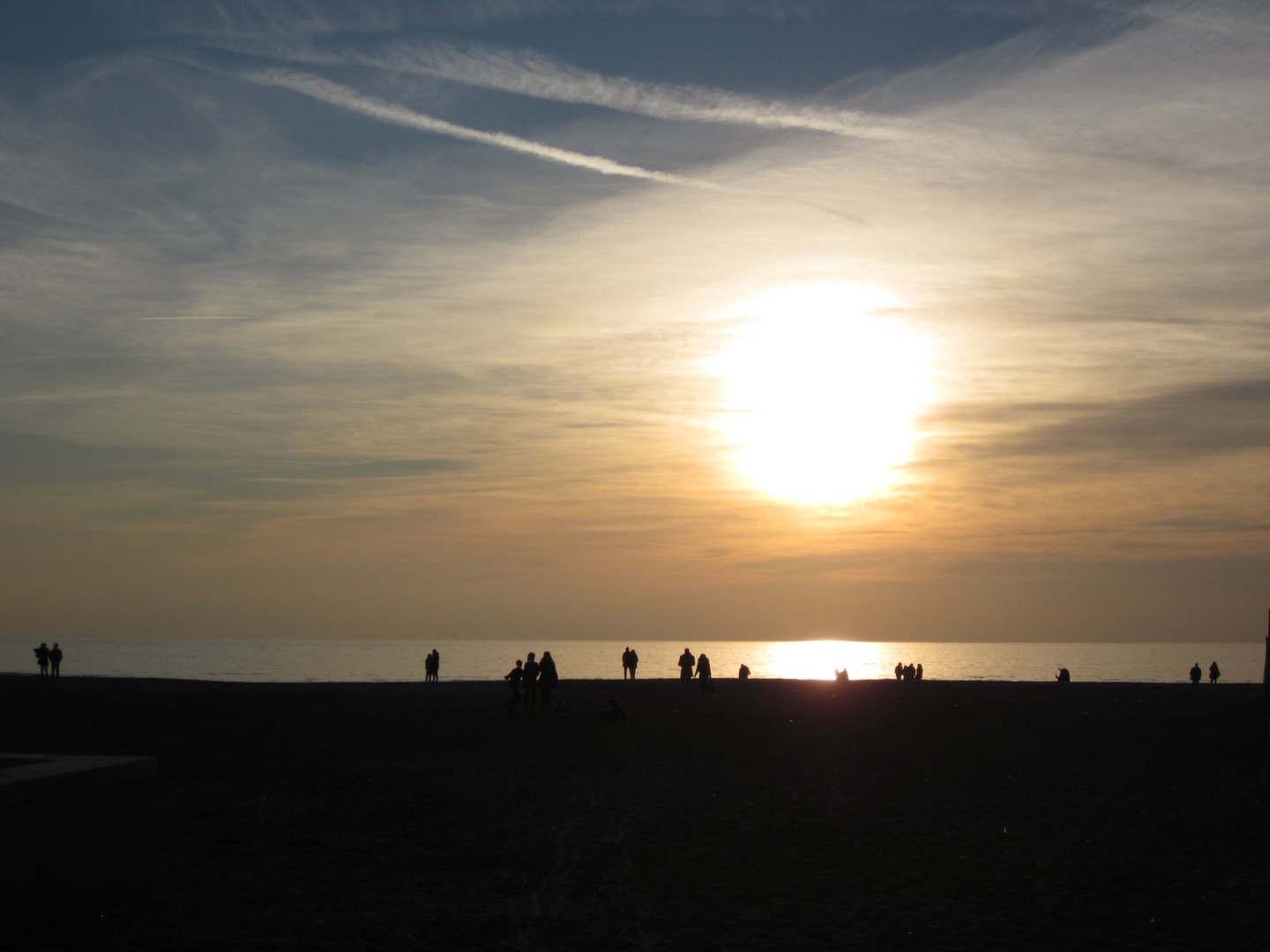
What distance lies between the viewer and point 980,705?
126ft

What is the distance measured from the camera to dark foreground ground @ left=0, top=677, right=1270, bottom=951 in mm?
10281

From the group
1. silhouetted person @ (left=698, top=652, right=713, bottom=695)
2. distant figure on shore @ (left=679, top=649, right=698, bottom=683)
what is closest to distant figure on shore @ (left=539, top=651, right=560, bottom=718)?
distant figure on shore @ (left=679, top=649, right=698, bottom=683)

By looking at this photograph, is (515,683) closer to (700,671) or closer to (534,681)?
(534,681)

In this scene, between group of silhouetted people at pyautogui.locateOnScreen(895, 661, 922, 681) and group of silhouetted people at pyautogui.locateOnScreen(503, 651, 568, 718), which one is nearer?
group of silhouetted people at pyautogui.locateOnScreen(503, 651, 568, 718)

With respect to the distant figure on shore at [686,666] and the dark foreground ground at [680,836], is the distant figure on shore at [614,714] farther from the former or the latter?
the distant figure on shore at [686,666]

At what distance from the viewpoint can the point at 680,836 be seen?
14906mm

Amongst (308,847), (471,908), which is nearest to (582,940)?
(471,908)

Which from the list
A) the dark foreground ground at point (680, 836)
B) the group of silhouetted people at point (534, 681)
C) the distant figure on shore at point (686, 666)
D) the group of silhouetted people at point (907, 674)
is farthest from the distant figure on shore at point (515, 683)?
the group of silhouetted people at point (907, 674)

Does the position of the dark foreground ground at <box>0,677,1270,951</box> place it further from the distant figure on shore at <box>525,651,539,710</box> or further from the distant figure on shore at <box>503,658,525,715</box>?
the distant figure on shore at <box>525,651,539,710</box>

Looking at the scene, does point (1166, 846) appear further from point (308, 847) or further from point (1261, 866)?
point (308, 847)

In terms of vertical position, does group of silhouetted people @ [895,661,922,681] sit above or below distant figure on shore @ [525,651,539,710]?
below

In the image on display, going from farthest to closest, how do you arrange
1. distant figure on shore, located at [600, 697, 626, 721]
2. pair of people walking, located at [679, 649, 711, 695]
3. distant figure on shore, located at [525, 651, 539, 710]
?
1. pair of people walking, located at [679, 649, 711, 695]
2. distant figure on shore, located at [525, 651, 539, 710]
3. distant figure on shore, located at [600, 697, 626, 721]

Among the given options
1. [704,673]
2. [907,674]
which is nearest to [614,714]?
[704,673]

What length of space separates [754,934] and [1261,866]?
6439mm
